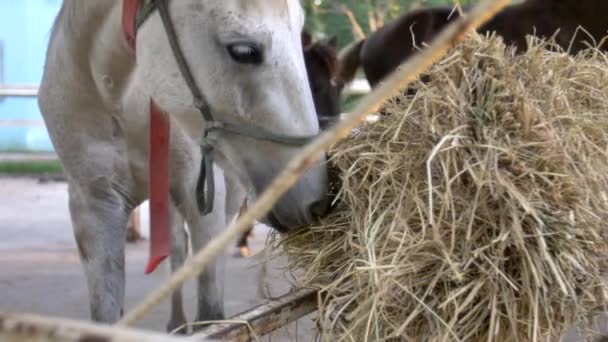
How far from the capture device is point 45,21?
8656mm

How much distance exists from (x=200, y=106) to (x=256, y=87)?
0.45 feet

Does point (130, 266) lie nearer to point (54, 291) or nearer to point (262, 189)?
point (54, 291)

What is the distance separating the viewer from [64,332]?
446mm

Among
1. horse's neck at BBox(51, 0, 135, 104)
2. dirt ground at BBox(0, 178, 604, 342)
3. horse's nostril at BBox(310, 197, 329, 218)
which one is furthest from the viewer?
dirt ground at BBox(0, 178, 604, 342)

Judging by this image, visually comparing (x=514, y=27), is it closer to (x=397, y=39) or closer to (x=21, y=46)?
(x=397, y=39)

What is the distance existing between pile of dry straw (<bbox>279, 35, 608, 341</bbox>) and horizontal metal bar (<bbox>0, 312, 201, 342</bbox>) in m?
0.69

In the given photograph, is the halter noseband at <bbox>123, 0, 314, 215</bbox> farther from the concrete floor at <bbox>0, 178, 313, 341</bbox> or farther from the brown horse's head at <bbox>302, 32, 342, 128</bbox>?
the brown horse's head at <bbox>302, 32, 342, 128</bbox>

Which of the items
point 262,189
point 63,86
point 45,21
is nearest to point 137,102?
point 63,86

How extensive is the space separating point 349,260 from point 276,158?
238 mm

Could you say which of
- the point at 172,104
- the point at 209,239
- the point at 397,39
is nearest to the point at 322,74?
the point at 397,39

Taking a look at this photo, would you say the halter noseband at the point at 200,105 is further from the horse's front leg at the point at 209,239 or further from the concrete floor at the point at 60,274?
the concrete floor at the point at 60,274

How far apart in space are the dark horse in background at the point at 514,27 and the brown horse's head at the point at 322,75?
0.41 feet

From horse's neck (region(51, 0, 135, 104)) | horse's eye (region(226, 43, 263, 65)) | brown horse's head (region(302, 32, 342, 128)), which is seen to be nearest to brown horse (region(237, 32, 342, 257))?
brown horse's head (region(302, 32, 342, 128))

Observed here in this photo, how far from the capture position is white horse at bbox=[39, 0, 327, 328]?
4.27 ft
